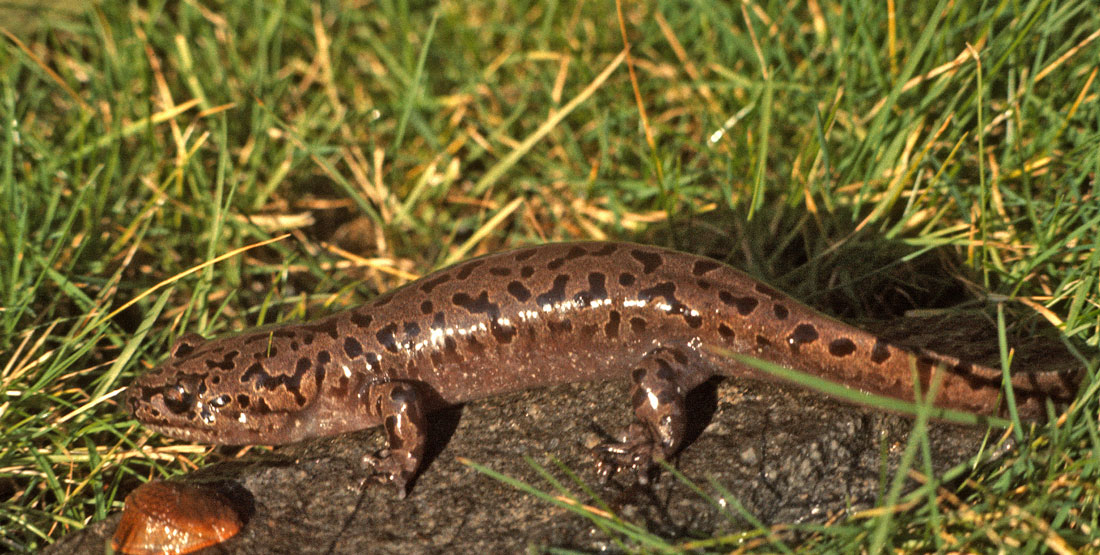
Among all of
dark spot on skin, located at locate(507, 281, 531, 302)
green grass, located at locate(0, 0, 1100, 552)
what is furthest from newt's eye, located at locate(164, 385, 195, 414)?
dark spot on skin, located at locate(507, 281, 531, 302)

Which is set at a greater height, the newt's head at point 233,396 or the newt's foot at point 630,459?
the newt's foot at point 630,459

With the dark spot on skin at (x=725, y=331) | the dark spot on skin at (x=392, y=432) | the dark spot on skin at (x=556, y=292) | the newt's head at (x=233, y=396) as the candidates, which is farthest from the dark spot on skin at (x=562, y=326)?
the newt's head at (x=233, y=396)

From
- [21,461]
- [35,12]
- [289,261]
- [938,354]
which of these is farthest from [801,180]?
[35,12]

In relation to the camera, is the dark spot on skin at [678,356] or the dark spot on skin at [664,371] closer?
the dark spot on skin at [664,371]

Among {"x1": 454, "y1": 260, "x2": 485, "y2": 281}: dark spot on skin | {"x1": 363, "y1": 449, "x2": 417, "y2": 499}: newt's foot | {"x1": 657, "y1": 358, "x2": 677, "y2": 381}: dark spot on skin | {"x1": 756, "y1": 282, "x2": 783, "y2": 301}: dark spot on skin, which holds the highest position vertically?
{"x1": 756, "y1": 282, "x2": 783, "y2": 301}: dark spot on skin

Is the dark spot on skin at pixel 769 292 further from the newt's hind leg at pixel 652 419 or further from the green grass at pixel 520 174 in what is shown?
the green grass at pixel 520 174

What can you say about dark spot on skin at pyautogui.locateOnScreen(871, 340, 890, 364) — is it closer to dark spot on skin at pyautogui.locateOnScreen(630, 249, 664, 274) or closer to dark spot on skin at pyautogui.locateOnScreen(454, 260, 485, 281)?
dark spot on skin at pyautogui.locateOnScreen(630, 249, 664, 274)

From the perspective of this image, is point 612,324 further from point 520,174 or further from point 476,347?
point 520,174
